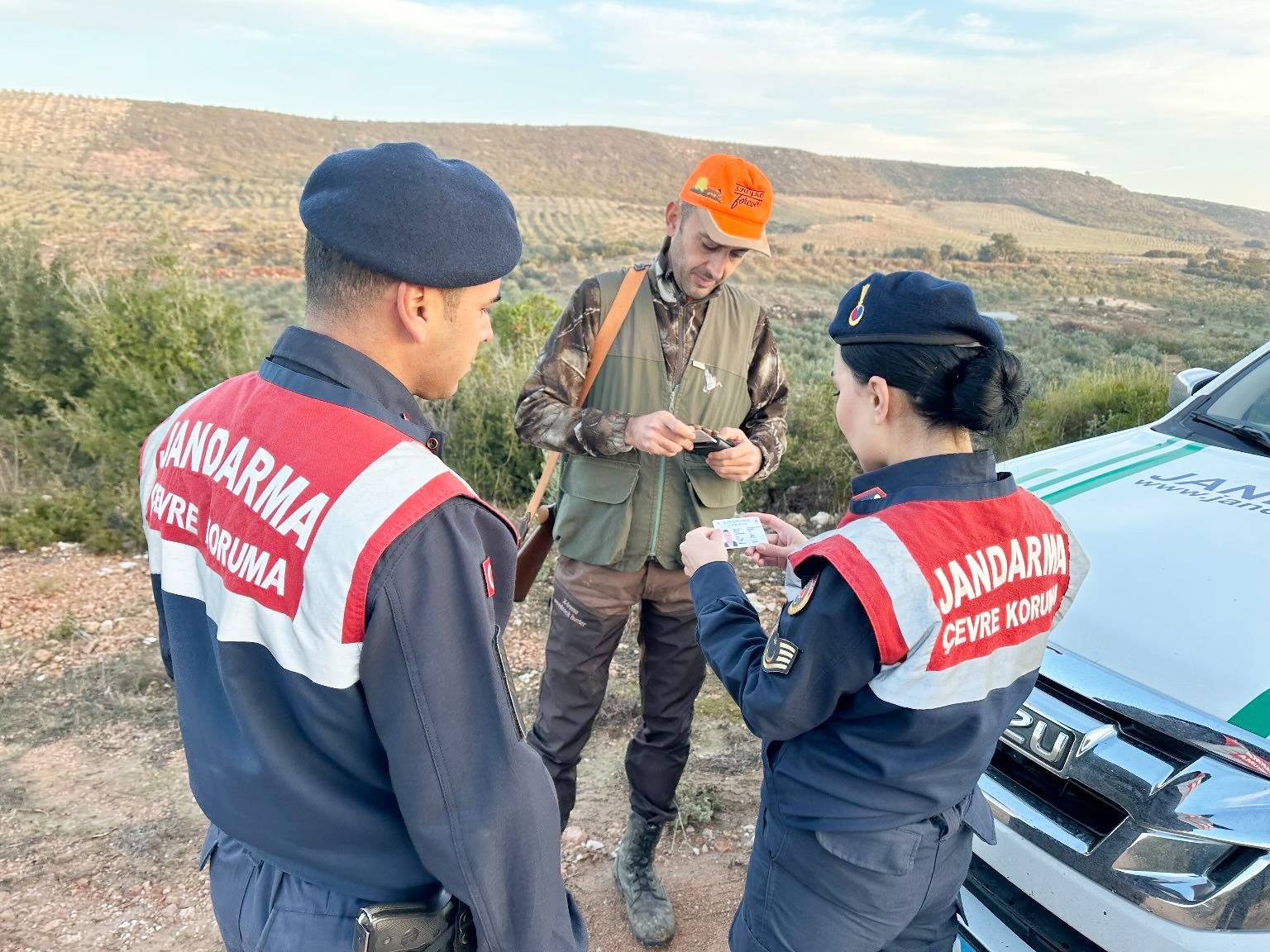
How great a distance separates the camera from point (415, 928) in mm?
1282

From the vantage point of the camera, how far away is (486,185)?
130 cm

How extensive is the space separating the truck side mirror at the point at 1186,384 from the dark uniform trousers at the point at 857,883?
2457 millimetres

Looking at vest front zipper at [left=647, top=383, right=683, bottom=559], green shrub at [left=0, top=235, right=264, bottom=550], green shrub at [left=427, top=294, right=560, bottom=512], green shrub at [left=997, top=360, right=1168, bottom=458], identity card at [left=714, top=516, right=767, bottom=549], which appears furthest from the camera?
green shrub at [left=997, top=360, right=1168, bottom=458]

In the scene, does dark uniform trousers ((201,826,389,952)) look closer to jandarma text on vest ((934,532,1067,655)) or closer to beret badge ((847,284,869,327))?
jandarma text on vest ((934,532,1067,655))

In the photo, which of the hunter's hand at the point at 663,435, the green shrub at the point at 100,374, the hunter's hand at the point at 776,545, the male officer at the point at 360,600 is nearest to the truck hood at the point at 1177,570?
the hunter's hand at the point at 776,545

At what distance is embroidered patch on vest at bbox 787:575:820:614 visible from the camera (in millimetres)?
1521

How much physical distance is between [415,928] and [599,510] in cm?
154

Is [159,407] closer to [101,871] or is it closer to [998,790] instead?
[101,871]

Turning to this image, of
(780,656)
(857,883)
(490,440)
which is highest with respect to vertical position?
(780,656)

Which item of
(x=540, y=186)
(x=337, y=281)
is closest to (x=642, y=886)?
(x=337, y=281)

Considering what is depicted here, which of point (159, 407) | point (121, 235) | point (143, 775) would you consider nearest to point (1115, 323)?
point (159, 407)

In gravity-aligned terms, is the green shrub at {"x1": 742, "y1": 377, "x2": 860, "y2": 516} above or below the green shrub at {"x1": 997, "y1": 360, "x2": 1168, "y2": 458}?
below

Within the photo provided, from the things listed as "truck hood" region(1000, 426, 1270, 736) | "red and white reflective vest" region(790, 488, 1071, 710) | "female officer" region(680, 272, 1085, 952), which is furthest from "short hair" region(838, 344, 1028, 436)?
"truck hood" region(1000, 426, 1270, 736)

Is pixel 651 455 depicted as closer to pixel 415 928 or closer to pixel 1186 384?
pixel 415 928
